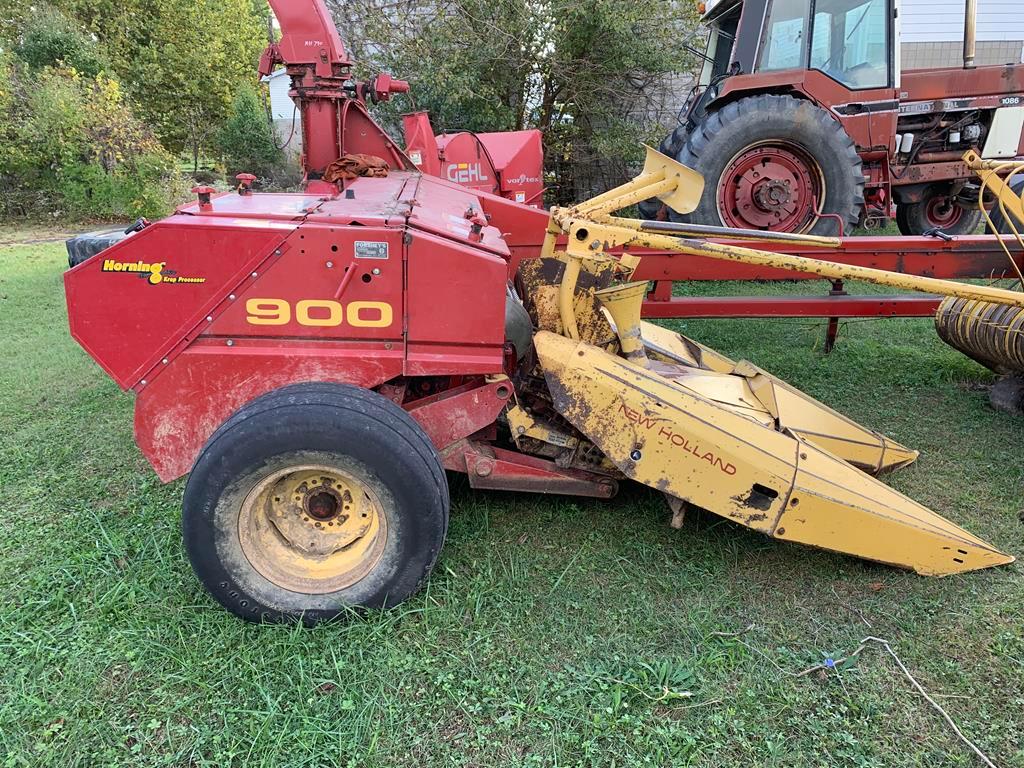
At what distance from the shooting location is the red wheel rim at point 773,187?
6.07 metres

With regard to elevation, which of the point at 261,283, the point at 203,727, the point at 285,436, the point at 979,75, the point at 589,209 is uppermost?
the point at 979,75

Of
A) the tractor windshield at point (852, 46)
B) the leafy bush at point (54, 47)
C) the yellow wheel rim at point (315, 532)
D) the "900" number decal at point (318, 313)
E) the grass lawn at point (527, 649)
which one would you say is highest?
the leafy bush at point (54, 47)

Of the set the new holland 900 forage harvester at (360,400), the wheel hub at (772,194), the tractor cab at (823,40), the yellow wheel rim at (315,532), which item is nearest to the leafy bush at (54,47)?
the tractor cab at (823,40)

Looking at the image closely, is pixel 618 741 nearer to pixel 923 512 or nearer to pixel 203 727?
pixel 203 727

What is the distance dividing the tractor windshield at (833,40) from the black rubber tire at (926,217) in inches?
70.9

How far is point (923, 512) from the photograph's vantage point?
9.03 feet

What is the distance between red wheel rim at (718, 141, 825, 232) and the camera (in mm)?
6066

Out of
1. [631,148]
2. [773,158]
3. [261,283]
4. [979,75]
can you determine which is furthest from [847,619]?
[631,148]

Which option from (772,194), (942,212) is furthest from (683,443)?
(942,212)

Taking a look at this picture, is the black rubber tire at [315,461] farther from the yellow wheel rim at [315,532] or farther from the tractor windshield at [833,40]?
the tractor windshield at [833,40]

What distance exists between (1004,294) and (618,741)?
2182mm

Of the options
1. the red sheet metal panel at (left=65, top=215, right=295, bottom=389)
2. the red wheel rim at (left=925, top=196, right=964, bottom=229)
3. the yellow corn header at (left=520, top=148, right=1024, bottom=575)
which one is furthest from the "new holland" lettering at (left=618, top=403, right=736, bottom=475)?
the red wheel rim at (left=925, top=196, right=964, bottom=229)

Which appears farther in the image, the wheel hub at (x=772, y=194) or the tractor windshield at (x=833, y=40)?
the tractor windshield at (x=833, y=40)

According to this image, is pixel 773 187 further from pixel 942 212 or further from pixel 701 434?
pixel 701 434
